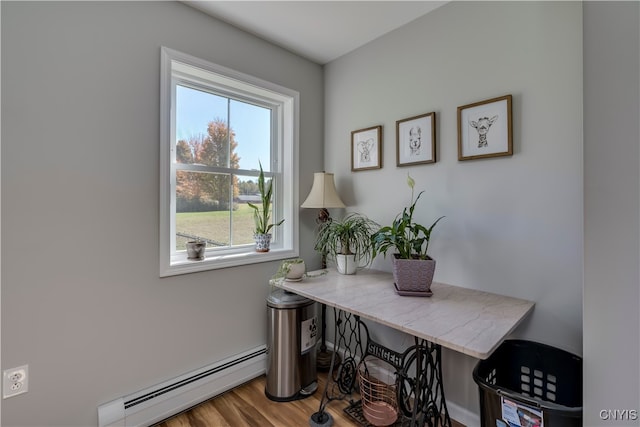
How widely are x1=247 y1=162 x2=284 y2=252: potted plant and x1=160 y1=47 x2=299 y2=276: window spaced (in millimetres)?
56

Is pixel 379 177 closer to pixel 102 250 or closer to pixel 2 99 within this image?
pixel 102 250

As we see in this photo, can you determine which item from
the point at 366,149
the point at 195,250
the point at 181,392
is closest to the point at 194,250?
the point at 195,250

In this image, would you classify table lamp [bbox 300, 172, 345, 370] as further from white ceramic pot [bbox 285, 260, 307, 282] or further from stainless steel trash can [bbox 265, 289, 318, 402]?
white ceramic pot [bbox 285, 260, 307, 282]

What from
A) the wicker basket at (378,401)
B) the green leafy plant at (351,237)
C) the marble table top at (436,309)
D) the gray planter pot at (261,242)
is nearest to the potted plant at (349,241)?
the green leafy plant at (351,237)

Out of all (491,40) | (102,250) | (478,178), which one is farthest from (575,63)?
(102,250)

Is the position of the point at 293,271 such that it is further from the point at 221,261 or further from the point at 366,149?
the point at 366,149

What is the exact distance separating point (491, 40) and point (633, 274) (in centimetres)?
136

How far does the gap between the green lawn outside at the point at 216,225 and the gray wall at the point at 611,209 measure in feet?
6.35

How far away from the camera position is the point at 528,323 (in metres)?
1.40

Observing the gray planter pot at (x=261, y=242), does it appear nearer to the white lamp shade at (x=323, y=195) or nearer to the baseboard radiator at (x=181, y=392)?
the white lamp shade at (x=323, y=195)

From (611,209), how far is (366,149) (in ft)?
4.91

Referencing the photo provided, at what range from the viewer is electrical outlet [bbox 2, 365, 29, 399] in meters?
1.21

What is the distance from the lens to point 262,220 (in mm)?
2199

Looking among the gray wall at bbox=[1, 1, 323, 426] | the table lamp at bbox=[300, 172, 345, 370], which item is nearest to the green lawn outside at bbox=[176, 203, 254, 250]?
the gray wall at bbox=[1, 1, 323, 426]
